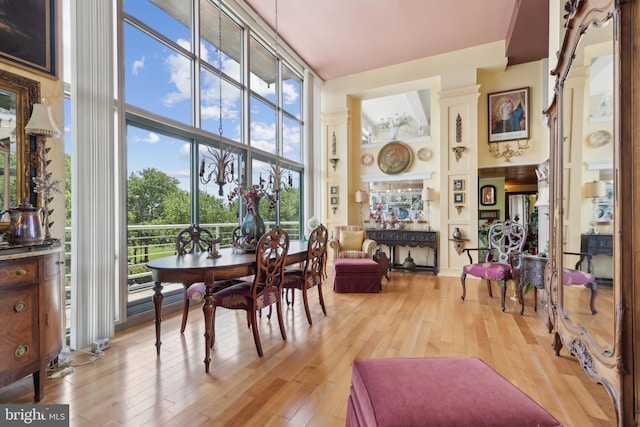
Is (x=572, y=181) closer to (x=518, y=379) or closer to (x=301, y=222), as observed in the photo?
(x=518, y=379)

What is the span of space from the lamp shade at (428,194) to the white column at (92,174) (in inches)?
196

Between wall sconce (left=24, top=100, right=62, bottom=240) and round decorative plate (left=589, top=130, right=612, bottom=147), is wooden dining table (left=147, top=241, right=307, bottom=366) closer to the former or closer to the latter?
wall sconce (left=24, top=100, right=62, bottom=240)

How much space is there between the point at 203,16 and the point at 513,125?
550cm

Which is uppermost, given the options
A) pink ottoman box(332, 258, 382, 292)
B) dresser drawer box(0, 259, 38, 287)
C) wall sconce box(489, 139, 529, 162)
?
wall sconce box(489, 139, 529, 162)

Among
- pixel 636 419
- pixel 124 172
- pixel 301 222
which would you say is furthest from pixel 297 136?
pixel 636 419

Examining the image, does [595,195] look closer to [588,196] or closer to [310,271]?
[588,196]

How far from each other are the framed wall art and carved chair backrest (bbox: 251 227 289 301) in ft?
16.5

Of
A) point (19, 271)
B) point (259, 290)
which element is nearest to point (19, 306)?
point (19, 271)

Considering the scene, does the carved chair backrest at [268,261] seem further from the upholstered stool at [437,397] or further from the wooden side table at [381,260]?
the wooden side table at [381,260]

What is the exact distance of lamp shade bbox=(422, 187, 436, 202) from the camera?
18.5 feet

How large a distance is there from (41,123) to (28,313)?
1311 mm

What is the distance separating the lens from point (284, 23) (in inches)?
189

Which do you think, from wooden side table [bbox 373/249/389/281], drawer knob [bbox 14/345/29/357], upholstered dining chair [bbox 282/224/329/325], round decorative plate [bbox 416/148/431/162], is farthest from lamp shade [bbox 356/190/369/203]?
drawer knob [bbox 14/345/29/357]

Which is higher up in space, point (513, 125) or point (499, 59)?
point (499, 59)
